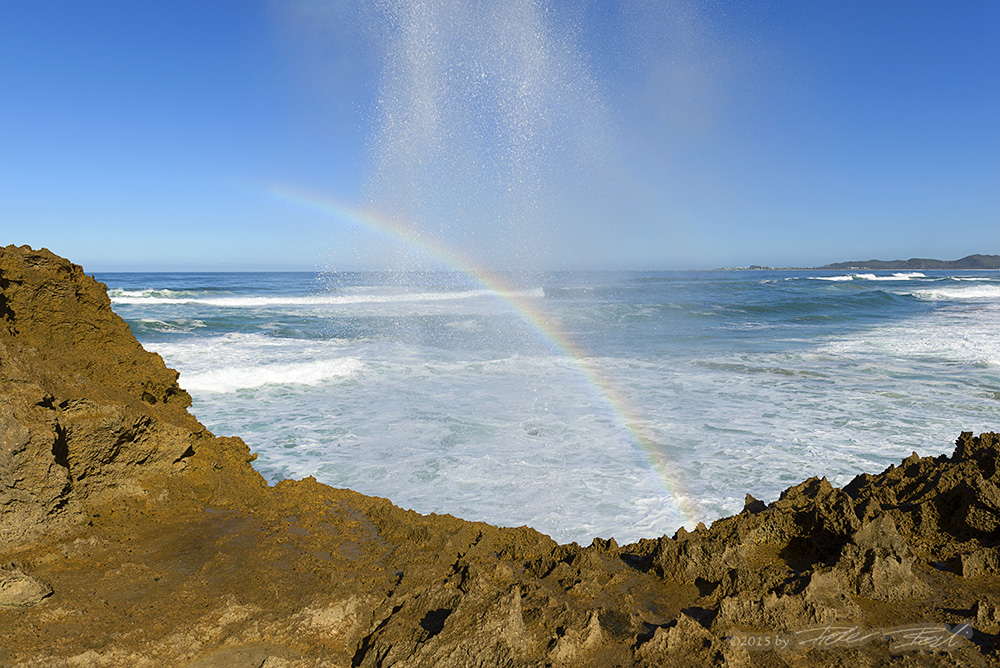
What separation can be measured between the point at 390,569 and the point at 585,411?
602 centimetres

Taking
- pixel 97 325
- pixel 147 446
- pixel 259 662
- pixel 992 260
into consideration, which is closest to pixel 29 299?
pixel 97 325

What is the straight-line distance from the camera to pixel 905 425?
717 centimetres

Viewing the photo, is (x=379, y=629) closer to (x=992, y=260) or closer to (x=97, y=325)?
(x=97, y=325)

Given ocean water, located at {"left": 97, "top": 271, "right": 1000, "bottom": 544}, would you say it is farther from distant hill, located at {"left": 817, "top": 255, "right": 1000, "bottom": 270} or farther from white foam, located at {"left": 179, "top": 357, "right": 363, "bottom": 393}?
distant hill, located at {"left": 817, "top": 255, "right": 1000, "bottom": 270}

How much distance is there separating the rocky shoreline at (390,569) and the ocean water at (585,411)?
1.85m

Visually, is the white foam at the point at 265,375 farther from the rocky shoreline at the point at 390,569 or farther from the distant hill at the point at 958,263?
the distant hill at the point at 958,263

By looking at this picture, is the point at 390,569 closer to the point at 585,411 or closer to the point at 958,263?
the point at 585,411

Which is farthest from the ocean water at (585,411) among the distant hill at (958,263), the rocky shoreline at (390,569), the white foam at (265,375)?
the distant hill at (958,263)

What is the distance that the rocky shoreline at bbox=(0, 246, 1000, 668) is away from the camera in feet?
6.18

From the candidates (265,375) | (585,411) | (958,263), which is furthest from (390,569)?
(958,263)

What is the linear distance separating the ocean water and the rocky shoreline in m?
1.85

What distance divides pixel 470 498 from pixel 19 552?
3265mm

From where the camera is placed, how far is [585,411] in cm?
827

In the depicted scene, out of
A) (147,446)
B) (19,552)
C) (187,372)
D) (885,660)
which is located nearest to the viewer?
(885,660)
